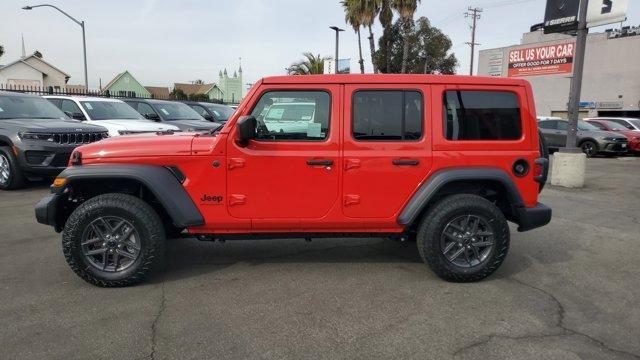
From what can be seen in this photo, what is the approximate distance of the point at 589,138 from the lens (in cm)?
1698

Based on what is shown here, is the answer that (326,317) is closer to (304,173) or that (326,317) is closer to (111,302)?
(304,173)

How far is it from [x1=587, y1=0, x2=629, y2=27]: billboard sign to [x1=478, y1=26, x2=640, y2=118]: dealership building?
1157 inches

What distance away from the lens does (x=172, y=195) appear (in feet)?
12.6

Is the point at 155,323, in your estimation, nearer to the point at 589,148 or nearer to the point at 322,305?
the point at 322,305

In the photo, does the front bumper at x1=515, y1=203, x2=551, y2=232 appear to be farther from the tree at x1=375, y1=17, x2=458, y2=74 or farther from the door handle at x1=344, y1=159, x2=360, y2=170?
the tree at x1=375, y1=17, x2=458, y2=74

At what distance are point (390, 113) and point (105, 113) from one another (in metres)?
8.20

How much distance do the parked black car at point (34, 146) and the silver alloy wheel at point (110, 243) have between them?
4876mm

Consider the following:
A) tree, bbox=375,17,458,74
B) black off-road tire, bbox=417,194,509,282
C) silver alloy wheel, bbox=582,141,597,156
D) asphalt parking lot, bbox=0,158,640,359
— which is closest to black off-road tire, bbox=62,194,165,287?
asphalt parking lot, bbox=0,158,640,359

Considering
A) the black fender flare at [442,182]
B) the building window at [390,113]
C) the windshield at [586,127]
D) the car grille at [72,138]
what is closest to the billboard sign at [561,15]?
the black fender flare at [442,182]

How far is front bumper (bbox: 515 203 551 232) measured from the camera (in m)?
4.14

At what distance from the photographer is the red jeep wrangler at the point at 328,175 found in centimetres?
389

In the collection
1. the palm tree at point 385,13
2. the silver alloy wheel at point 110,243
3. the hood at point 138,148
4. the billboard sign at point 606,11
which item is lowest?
the silver alloy wheel at point 110,243

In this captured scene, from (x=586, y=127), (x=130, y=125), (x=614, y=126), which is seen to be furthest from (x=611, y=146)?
(x=130, y=125)

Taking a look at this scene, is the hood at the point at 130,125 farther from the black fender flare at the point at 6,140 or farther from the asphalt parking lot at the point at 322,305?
the asphalt parking lot at the point at 322,305
